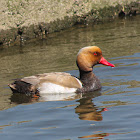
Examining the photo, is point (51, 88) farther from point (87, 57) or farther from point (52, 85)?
point (87, 57)

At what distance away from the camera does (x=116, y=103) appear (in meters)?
6.75

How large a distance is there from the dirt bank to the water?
59 cm

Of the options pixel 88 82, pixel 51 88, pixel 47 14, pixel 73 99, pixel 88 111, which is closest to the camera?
pixel 88 111

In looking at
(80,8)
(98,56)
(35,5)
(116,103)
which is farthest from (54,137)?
(80,8)

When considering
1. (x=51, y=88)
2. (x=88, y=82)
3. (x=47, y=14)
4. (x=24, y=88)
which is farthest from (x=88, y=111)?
(x=47, y=14)

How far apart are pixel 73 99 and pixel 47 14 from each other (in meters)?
7.22

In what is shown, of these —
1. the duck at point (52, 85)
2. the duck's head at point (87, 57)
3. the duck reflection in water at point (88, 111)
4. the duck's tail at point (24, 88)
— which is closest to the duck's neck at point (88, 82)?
the duck at point (52, 85)

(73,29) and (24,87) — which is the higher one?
(73,29)

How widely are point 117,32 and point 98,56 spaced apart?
18.5 ft

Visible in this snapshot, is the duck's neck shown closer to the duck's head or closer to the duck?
the duck

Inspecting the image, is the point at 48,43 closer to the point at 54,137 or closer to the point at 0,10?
the point at 0,10

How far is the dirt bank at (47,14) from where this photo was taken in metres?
13.0

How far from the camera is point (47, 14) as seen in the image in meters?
14.0

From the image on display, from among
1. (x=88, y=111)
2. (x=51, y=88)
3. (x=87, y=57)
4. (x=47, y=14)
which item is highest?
(x=47, y=14)
